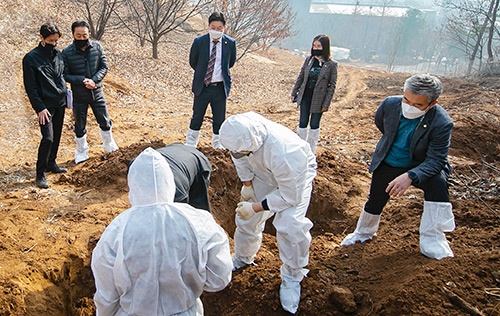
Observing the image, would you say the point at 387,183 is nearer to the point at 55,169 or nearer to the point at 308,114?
the point at 308,114

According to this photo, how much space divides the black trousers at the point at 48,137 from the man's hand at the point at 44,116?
0.05 metres

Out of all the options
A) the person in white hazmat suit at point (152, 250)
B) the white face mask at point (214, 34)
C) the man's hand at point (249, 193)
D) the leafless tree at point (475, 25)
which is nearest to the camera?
the person in white hazmat suit at point (152, 250)

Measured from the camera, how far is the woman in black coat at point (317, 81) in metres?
4.98

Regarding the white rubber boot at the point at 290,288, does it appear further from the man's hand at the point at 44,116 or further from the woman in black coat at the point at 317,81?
the man's hand at the point at 44,116

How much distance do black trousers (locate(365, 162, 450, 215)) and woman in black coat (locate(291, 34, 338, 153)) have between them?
205 cm

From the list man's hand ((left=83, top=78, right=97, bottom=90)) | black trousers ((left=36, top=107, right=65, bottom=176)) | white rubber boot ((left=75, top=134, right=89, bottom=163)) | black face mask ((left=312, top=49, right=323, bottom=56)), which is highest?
black face mask ((left=312, top=49, right=323, bottom=56))

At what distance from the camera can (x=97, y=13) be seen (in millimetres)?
14492

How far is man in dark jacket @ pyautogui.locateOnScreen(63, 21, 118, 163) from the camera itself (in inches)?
171

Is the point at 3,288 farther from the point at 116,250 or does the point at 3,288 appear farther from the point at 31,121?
the point at 31,121

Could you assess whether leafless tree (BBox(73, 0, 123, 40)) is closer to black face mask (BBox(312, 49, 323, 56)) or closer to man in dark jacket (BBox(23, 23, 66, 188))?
man in dark jacket (BBox(23, 23, 66, 188))

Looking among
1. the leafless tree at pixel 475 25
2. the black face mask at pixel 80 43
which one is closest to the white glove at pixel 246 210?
the black face mask at pixel 80 43

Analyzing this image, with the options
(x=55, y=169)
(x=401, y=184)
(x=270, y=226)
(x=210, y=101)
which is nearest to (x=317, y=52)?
(x=210, y=101)

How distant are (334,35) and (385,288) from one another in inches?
2206

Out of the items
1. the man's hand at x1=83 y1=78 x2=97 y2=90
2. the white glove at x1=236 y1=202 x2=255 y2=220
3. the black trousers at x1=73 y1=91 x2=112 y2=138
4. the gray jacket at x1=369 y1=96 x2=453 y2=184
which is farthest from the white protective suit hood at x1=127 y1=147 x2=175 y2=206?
the black trousers at x1=73 y1=91 x2=112 y2=138
